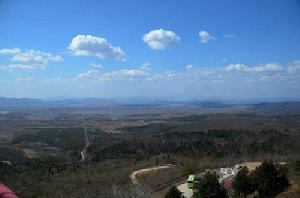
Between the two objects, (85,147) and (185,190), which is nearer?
(185,190)

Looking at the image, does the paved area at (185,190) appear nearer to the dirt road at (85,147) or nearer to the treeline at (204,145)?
the treeline at (204,145)

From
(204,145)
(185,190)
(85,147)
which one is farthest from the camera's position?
(85,147)

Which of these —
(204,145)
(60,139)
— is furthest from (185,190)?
(60,139)

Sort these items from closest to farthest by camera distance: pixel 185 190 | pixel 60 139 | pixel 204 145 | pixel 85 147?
pixel 185 190
pixel 204 145
pixel 85 147
pixel 60 139

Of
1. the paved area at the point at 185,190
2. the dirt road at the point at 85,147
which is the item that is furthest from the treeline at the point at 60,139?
the paved area at the point at 185,190

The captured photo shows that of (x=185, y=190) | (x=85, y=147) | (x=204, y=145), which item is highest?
(x=204, y=145)

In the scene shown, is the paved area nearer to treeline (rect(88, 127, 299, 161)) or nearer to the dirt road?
treeline (rect(88, 127, 299, 161))

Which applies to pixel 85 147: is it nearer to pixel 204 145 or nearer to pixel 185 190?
pixel 204 145

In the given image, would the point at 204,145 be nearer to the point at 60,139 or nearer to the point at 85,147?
the point at 85,147

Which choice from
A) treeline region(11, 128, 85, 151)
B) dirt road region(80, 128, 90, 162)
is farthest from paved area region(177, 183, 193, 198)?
treeline region(11, 128, 85, 151)

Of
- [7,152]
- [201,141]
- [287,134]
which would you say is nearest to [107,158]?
[201,141]

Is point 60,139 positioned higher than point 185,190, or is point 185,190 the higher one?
point 185,190
